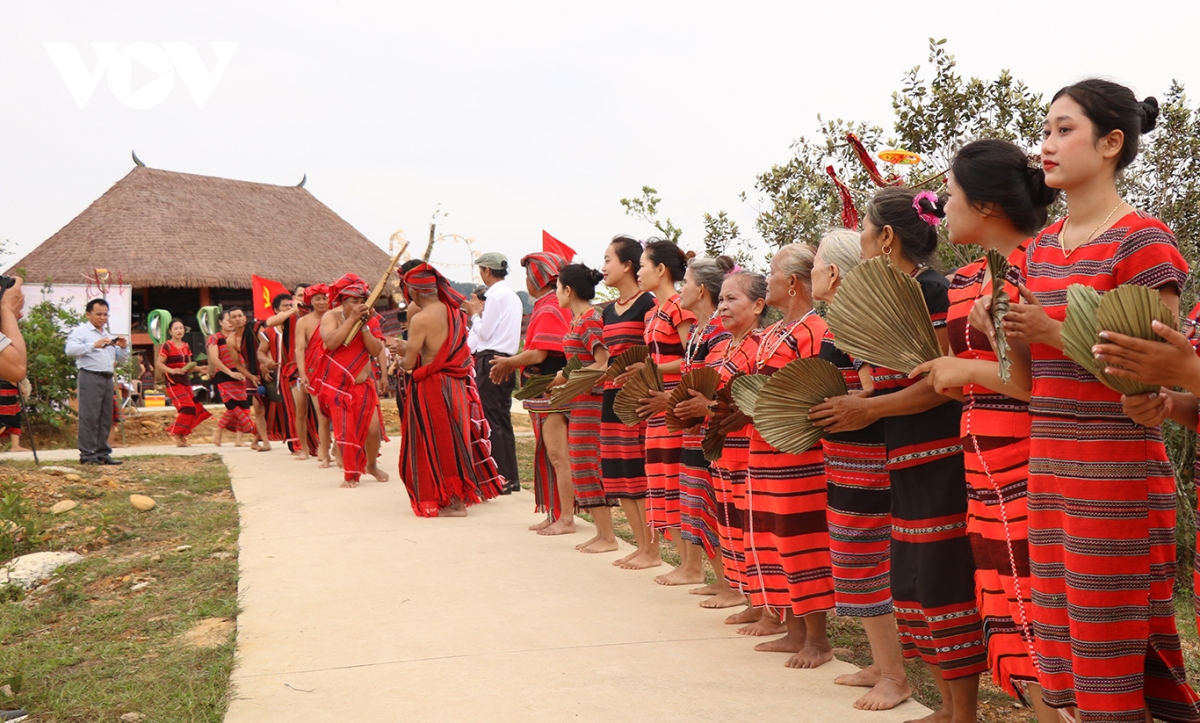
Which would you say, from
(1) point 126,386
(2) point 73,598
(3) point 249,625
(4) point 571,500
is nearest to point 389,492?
(4) point 571,500

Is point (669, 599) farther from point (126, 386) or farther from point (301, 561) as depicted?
point (126, 386)

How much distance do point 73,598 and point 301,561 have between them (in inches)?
46.4

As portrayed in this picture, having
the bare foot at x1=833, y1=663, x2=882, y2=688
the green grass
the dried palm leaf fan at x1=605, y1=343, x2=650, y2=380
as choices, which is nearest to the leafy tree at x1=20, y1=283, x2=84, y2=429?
the green grass

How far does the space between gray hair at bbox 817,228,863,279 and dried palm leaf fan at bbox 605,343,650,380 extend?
69.3 inches

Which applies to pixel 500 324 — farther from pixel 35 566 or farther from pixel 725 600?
pixel 725 600

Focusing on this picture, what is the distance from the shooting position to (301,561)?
587 centimetres

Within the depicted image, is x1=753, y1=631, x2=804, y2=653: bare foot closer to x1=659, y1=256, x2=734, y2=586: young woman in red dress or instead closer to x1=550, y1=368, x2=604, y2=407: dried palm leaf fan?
x1=659, y1=256, x2=734, y2=586: young woman in red dress

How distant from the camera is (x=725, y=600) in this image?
4.78 meters

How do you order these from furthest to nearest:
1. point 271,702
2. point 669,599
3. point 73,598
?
point 73,598 → point 669,599 → point 271,702

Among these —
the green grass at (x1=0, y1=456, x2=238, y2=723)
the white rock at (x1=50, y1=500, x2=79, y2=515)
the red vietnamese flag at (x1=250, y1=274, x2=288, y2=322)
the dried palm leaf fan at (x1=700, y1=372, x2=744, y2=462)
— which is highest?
the red vietnamese flag at (x1=250, y1=274, x2=288, y2=322)

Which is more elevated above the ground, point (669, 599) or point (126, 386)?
point (126, 386)

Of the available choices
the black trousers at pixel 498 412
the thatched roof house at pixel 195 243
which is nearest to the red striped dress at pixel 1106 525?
the black trousers at pixel 498 412

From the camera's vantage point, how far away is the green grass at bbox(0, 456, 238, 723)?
362cm

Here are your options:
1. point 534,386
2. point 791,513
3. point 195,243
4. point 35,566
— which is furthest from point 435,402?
point 195,243
